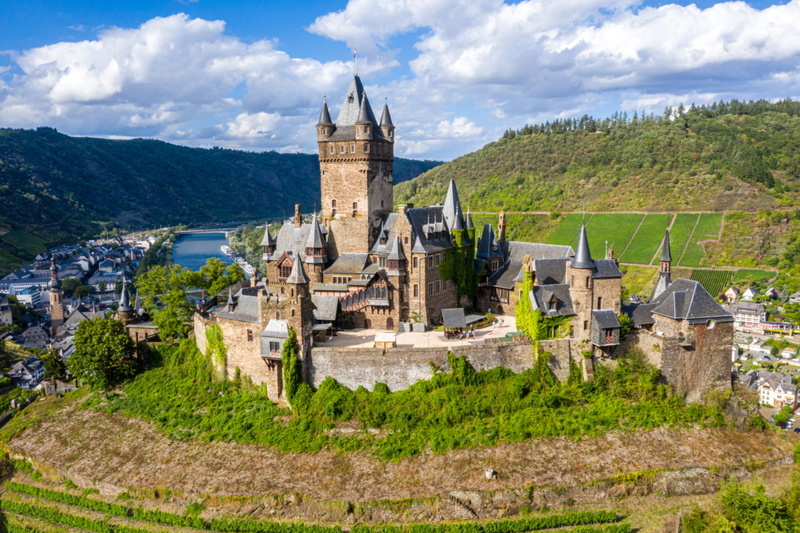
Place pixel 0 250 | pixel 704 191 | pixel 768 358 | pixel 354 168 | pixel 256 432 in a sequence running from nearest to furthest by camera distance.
A: pixel 256 432 → pixel 354 168 → pixel 768 358 → pixel 704 191 → pixel 0 250

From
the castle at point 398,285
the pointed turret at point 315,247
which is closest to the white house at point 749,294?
the castle at point 398,285

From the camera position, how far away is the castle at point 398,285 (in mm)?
42250

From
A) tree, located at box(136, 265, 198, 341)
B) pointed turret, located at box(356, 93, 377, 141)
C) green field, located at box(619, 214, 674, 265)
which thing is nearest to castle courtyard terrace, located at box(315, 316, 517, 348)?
tree, located at box(136, 265, 198, 341)

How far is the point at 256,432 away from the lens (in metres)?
39.4

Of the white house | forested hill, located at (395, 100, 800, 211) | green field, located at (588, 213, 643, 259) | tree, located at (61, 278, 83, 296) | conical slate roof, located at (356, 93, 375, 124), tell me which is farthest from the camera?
forested hill, located at (395, 100, 800, 211)

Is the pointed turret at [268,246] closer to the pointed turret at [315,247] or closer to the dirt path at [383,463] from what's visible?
the pointed turret at [315,247]

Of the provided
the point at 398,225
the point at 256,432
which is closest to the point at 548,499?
the point at 256,432

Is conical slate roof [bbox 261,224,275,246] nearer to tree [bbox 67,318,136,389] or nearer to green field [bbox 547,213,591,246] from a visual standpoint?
tree [bbox 67,318,136,389]

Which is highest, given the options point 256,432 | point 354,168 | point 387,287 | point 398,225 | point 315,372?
point 354,168

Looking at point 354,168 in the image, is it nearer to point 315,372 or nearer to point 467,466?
point 315,372

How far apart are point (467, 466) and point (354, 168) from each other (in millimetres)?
29812

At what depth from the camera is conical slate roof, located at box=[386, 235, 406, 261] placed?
48781 mm

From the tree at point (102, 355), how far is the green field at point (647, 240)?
8802 cm

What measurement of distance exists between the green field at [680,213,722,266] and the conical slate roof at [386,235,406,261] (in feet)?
245
